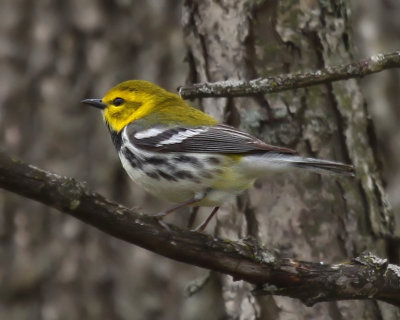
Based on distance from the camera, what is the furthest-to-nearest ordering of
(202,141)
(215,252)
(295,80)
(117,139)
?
(117,139)
(202,141)
(295,80)
(215,252)

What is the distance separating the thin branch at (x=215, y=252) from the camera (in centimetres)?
233

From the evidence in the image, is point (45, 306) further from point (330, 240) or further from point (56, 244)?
point (330, 240)

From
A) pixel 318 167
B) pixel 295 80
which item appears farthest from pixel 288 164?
pixel 295 80

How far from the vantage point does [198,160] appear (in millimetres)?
3396

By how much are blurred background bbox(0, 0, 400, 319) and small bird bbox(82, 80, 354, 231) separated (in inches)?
71.3

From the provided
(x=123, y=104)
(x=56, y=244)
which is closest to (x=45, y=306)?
(x=56, y=244)

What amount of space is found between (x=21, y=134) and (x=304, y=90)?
2599 millimetres

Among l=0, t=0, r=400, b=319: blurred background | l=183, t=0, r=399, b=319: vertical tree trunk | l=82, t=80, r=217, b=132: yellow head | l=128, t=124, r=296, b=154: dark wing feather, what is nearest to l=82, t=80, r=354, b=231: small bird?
l=128, t=124, r=296, b=154: dark wing feather

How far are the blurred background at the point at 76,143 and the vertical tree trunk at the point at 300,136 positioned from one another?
1.49 meters

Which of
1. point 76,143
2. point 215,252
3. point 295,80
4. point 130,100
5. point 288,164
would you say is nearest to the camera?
point 215,252

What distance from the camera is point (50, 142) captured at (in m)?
5.63

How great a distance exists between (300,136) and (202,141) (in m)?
0.58

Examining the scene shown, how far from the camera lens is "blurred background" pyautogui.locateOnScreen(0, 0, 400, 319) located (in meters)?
5.48

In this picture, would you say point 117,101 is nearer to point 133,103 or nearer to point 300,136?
point 133,103
